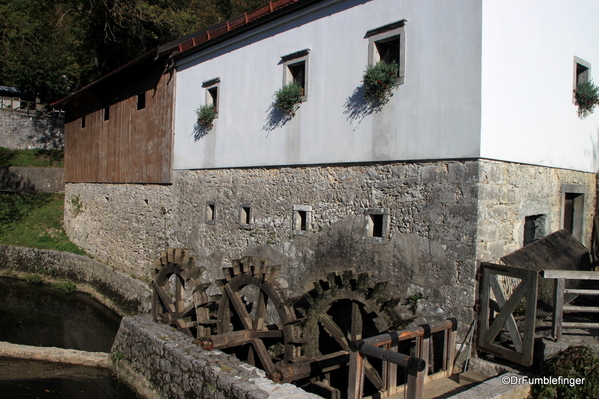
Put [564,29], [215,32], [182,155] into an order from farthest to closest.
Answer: [182,155], [215,32], [564,29]

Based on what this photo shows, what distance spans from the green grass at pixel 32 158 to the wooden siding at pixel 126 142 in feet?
17.6

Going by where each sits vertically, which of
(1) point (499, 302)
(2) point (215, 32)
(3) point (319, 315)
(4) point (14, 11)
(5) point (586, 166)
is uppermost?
(4) point (14, 11)

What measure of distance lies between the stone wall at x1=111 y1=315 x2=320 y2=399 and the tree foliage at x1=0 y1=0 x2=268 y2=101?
48.0 feet

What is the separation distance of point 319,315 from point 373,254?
1.09 m

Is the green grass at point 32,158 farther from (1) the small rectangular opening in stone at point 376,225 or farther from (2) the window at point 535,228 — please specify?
(2) the window at point 535,228

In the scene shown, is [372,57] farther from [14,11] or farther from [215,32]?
[14,11]

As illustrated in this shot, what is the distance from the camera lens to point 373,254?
→ 20.0 ft

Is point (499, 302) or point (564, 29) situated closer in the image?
point (499, 302)

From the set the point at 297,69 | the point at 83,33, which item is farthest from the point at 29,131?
the point at 297,69

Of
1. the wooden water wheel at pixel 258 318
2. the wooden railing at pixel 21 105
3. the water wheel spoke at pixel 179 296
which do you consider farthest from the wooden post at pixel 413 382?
the wooden railing at pixel 21 105

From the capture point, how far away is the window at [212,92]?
9039 mm

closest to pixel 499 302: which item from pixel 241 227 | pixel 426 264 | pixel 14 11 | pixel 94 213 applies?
pixel 426 264

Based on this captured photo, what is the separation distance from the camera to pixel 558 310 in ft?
15.3

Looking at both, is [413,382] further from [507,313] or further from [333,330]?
[333,330]
